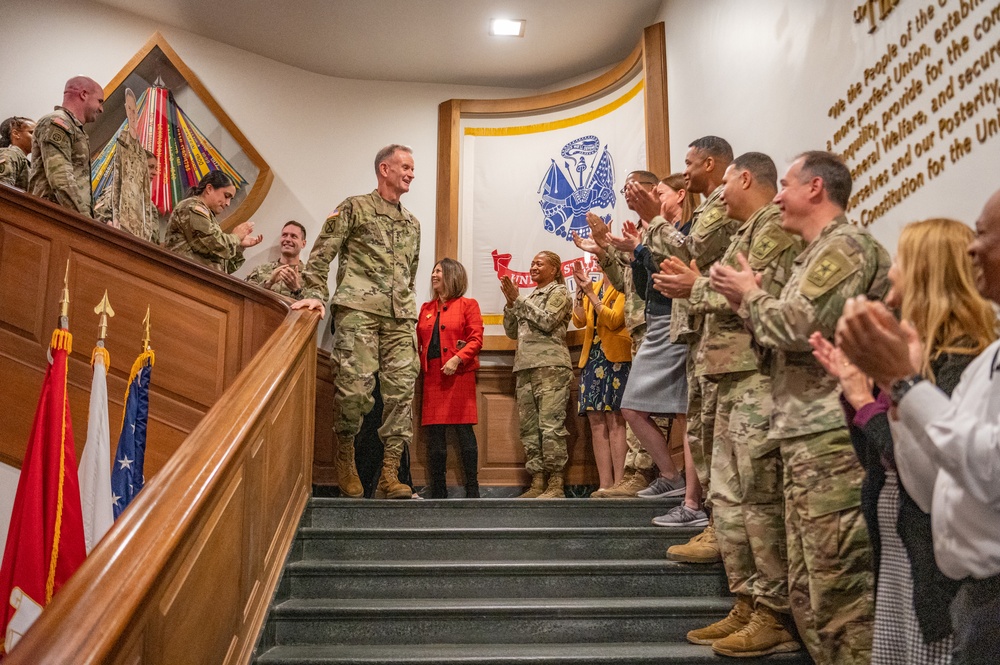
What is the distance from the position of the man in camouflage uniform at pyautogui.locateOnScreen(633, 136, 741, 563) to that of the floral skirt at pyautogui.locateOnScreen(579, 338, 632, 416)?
112 centimetres

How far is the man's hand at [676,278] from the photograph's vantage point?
118 inches

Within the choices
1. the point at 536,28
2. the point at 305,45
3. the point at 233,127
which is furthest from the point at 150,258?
the point at 536,28

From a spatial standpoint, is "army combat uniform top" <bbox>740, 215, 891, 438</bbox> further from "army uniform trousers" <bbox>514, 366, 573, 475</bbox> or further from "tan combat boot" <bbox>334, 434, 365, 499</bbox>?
"army uniform trousers" <bbox>514, 366, 573, 475</bbox>

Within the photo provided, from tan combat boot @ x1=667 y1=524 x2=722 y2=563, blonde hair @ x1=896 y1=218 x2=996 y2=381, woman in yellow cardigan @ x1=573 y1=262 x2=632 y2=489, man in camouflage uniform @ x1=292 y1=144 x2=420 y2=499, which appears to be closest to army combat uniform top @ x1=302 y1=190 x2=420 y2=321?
man in camouflage uniform @ x1=292 y1=144 x2=420 y2=499

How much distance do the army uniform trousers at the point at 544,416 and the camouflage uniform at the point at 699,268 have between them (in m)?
1.60

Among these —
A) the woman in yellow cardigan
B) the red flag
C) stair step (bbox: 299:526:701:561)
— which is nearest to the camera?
the red flag

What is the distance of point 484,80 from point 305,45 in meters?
Result: 1.34

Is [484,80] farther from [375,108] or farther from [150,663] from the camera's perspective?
[150,663]

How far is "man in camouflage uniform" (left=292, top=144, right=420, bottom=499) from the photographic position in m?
4.19

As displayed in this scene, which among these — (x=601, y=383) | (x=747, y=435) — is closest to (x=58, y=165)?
(x=601, y=383)

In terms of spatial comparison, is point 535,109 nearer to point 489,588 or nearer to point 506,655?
point 489,588

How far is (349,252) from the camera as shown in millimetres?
4438

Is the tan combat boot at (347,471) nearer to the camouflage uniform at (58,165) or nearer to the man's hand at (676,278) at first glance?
the camouflage uniform at (58,165)

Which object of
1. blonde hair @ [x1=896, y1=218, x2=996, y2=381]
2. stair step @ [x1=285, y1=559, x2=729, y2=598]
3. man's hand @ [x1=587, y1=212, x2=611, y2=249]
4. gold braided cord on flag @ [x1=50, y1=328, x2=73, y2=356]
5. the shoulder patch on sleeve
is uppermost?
man's hand @ [x1=587, y1=212, x2=611, y2=249]
